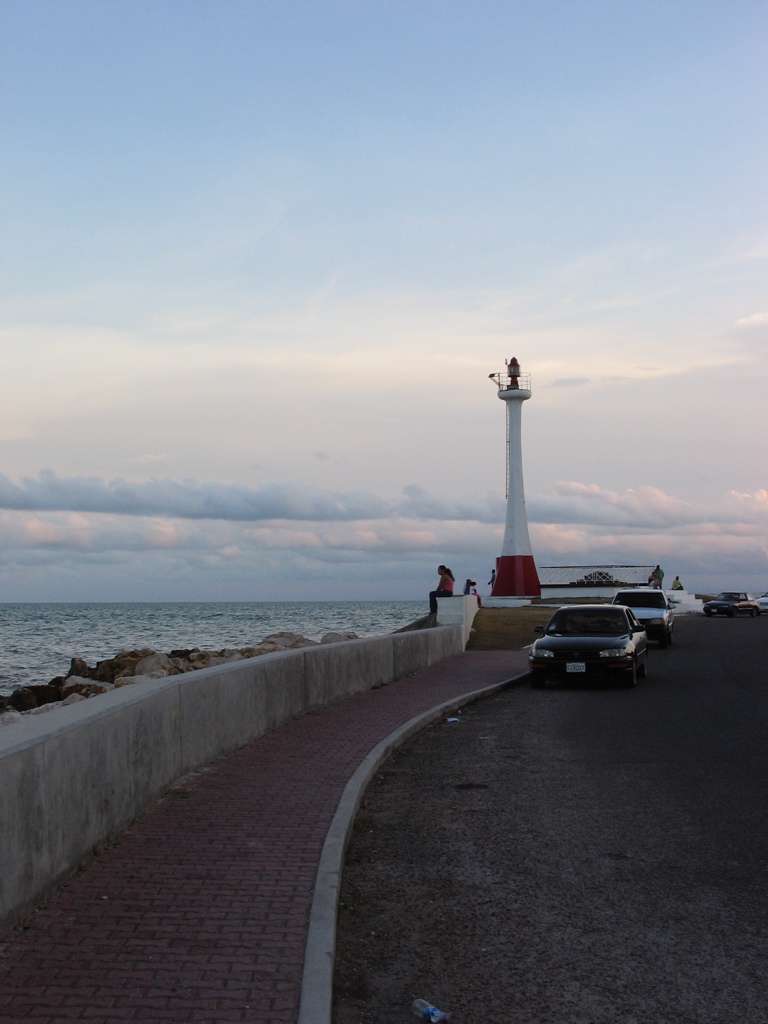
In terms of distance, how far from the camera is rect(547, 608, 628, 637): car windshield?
735 inches

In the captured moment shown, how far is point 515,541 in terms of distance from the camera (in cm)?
5322

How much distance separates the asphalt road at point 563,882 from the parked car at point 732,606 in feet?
141

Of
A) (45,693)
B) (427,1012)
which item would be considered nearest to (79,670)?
(45,693)

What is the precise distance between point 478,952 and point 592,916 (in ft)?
2.75

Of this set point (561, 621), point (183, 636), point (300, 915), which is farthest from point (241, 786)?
point (183, 636)

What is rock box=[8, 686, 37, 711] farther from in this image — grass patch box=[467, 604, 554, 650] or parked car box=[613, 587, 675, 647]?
parked car box=[613, 587, 675, 647]

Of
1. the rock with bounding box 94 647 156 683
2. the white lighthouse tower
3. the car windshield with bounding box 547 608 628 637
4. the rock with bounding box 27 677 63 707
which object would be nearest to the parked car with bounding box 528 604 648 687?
the car windshield with bounding box 547 608 628 637

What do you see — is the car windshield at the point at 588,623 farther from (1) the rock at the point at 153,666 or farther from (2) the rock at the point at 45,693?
(2) the rock at the point at 45,693

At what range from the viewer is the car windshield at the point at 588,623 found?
18.7 meters

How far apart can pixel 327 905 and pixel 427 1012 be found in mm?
1015

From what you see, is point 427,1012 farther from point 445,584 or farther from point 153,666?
point 445,584

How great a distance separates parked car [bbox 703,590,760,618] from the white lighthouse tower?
9.07 m

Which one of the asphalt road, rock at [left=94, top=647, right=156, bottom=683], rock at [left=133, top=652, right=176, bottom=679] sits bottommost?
rock at [left=94, top=647, right=156, bottom=683]

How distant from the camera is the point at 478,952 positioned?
198 inches
